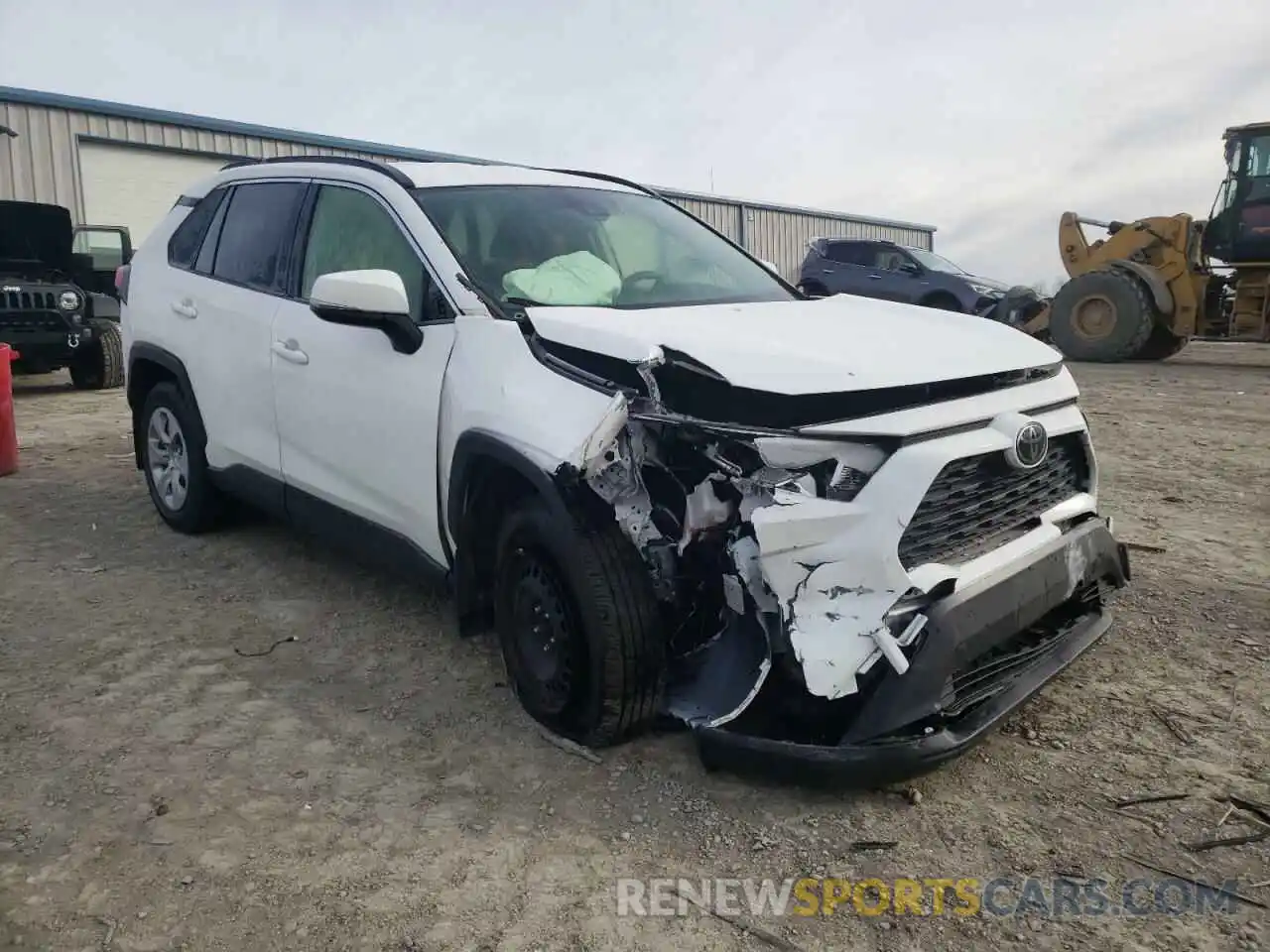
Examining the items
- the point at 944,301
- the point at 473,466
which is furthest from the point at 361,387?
the point at 944,301

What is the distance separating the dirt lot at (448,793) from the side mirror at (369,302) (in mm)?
1200

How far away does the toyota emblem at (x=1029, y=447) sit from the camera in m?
2.67

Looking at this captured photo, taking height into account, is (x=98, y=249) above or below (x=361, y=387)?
above

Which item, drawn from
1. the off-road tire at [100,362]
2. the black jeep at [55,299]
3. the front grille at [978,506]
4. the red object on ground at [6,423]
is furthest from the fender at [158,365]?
the off-road tire at [100,362]

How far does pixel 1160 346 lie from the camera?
46.7 ft

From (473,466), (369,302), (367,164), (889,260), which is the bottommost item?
(473,466)

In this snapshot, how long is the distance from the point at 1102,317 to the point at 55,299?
1294cm

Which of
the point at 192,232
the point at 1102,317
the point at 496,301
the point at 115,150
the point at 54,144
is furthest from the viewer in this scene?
the point at 115,150

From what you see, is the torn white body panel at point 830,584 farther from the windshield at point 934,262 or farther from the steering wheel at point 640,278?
the windshield at point 934,262

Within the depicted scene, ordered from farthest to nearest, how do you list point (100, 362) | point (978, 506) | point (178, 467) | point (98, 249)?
1. point (98, 249)
2. point (100, 362)
3. point (178, 467)
4. point (978, 506)

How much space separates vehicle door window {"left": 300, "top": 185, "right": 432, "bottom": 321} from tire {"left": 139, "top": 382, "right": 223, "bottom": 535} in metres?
1.18

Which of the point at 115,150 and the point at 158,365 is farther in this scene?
the point at 115,150

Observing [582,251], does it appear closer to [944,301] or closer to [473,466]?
[473,466]

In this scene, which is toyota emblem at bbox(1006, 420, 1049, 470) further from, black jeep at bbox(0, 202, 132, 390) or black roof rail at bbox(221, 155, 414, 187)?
black jeep at bbox(0, 202, 132, 390)
